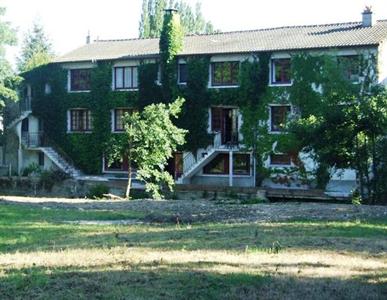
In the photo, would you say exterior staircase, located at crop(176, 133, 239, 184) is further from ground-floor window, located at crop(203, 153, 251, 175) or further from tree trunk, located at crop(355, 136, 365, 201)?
tree trunk, located at crop(355, 136, 365, 201)

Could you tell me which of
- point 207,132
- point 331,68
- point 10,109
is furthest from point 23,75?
point 331,68

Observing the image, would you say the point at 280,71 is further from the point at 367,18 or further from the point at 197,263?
the point at 197,263

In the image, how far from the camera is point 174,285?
8281 millimetres

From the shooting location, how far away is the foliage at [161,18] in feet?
254

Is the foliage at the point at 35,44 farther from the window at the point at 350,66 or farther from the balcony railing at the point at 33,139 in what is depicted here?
the window at the point at 350,66

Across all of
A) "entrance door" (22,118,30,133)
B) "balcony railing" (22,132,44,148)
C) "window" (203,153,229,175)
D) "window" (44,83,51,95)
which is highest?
"window" (44,83,51,95)

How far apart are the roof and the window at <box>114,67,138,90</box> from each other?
1.13 meters

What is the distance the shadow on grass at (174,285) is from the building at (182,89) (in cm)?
3029

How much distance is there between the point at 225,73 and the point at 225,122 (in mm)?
3526

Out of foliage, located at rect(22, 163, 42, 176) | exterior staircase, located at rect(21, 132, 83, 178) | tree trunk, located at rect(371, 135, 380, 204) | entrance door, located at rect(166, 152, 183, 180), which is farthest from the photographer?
foliage, located at rect(22, 163, 42, 176)

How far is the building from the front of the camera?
42.5 metres

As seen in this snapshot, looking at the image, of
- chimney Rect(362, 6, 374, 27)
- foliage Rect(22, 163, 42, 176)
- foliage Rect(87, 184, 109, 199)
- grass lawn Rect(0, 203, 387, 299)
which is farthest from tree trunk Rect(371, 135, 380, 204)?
foliage Rect(22, 163, 42, 176)

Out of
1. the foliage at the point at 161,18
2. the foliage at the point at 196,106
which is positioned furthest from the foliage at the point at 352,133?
the foliage at the point at 161,18

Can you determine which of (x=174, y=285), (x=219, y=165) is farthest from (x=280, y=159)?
(x=174, y=285)
